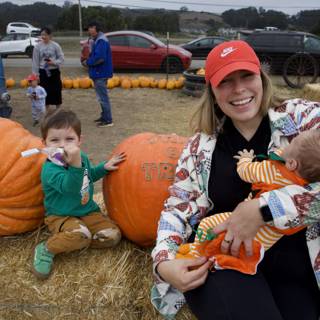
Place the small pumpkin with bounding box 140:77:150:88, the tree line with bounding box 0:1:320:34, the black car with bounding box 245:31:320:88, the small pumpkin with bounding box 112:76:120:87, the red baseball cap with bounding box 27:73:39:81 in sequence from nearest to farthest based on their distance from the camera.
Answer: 1. the red baseball cap with bounding box 27:73:39:81
2. the small pumpkin with bounding box 112:76:120:87
3. the small pumpkin with bounding box 140:77:150:88
4. the black car with bounding box 245:31:320:88
5. the tree line with bounding box 0:1:320:34

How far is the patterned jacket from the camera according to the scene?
6.92ft

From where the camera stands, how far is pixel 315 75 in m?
13.2

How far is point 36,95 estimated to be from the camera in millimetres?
7570

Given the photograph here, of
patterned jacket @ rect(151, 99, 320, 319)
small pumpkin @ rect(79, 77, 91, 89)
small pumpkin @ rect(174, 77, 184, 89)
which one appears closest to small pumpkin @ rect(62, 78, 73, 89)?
small pumpkin @ rect(79, 77, 91, 89)

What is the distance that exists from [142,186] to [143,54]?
45.5 ft

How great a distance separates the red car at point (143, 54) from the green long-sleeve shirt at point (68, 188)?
13.7 meters

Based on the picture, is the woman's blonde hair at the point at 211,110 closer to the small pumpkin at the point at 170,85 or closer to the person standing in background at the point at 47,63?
the person standing in background at the point at 47,63

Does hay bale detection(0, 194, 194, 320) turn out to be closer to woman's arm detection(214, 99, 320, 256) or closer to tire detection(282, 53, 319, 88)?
woman's arm detection(214, 99, 320, 256)

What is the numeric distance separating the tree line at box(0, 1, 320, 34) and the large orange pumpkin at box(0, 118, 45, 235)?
132 ft

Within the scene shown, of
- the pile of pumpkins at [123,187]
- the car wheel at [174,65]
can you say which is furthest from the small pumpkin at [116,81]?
the pile of pumpkins at [123,187]

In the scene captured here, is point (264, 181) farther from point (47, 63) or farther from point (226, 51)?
point (47, 63)

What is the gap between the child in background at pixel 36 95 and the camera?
24.7 ft

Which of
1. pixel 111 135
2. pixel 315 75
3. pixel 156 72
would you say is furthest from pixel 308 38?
pixel 111 135

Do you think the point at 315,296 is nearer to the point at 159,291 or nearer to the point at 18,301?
the point at 159,291
